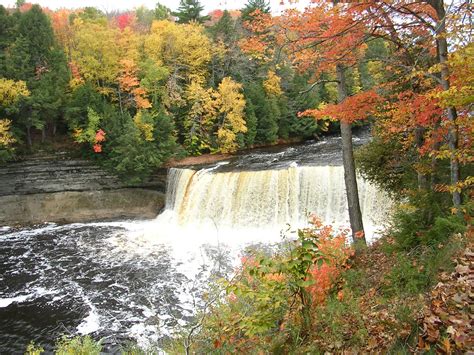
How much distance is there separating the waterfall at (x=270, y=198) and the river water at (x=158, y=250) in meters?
0.05

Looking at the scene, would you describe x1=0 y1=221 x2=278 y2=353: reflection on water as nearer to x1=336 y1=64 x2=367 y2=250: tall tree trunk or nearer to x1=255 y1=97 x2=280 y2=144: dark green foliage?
x1=336 y1=64 x2=367 y2=250: tall tree trunk

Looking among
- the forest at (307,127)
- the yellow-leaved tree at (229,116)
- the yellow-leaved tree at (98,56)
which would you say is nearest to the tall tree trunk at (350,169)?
the forest at (307,127)

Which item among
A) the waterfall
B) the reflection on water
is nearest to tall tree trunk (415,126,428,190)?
the reflection on water

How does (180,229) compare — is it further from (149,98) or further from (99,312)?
(149,98)

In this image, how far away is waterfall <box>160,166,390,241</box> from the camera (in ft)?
50.2

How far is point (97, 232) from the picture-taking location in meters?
17.8

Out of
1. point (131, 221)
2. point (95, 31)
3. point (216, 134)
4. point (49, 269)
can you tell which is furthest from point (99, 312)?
point (95, 31)

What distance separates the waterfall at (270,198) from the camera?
15305 millimetres

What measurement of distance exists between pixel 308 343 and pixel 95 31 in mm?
23852

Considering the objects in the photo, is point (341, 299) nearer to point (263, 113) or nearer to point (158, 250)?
point (158, 250)

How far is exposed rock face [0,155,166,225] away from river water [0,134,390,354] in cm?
111

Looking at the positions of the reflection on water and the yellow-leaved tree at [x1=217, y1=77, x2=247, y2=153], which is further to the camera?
the yellow-leaved tree at [x1=217, y1=77, x2=247, y2=153]

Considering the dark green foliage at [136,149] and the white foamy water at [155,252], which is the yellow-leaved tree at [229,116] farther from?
the white foamy water at [155,252]

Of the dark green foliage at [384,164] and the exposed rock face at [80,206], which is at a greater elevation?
the dark green foliage at [384,164]
